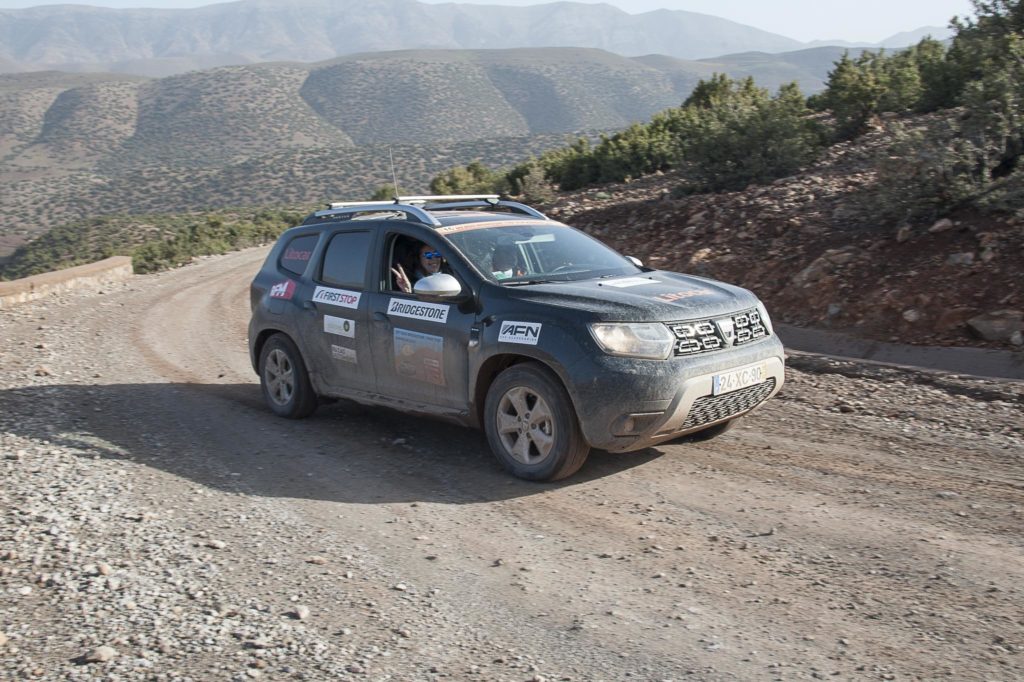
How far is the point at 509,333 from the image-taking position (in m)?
6.66

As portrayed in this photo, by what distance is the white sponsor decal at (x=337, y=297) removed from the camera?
7920 mm

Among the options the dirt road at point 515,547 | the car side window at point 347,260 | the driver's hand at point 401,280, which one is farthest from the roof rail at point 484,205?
the dirt road at point 515,547

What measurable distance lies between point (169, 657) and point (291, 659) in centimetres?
54

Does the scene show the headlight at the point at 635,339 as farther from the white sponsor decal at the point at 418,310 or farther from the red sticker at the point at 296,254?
the red sticker at the point at 296,254

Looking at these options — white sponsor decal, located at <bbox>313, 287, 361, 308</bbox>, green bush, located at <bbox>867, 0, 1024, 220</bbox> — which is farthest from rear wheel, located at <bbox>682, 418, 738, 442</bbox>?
green bush, located at <bbox>867, 0, 1024, 220</bbox>

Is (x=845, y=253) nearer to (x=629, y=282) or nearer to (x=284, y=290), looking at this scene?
(x=629, y=282)

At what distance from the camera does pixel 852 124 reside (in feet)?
57.9

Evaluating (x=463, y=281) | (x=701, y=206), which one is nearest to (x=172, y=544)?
(x=463, y=281)

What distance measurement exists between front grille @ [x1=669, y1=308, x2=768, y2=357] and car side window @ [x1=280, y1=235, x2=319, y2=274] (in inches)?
140

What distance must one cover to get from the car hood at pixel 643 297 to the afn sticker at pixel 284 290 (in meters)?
2.53

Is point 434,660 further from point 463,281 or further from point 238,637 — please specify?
point 463,281

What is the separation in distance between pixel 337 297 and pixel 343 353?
447 mm

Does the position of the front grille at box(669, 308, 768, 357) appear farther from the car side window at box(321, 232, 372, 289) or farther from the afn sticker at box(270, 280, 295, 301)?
the afn sticker at box(270, 280, 295, 301)

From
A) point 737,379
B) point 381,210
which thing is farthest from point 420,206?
point 737,379
